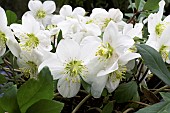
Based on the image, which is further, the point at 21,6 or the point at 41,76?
the point at 21,6

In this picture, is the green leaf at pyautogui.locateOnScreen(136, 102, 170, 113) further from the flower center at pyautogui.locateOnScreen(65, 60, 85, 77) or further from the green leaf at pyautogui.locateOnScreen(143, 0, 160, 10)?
the green leaf at pyautogui.locateOnScreen(143, 0, 160, 10)

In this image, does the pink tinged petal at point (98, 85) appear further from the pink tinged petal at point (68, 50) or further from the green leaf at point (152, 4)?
A: the green leaf at point (152, 4)

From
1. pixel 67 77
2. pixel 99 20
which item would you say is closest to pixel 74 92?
pixel 67 77

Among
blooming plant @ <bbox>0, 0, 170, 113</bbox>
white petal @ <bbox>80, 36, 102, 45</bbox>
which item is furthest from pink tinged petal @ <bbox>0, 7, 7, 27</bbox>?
white petal @ <bbox>80, 36, 102, 45</bbox>

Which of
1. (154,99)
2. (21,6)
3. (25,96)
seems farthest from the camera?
(21,6)

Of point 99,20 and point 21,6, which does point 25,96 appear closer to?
point 99,20

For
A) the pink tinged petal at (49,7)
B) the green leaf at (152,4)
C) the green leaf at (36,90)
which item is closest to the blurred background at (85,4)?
the pink tinged petal at (49,7)
